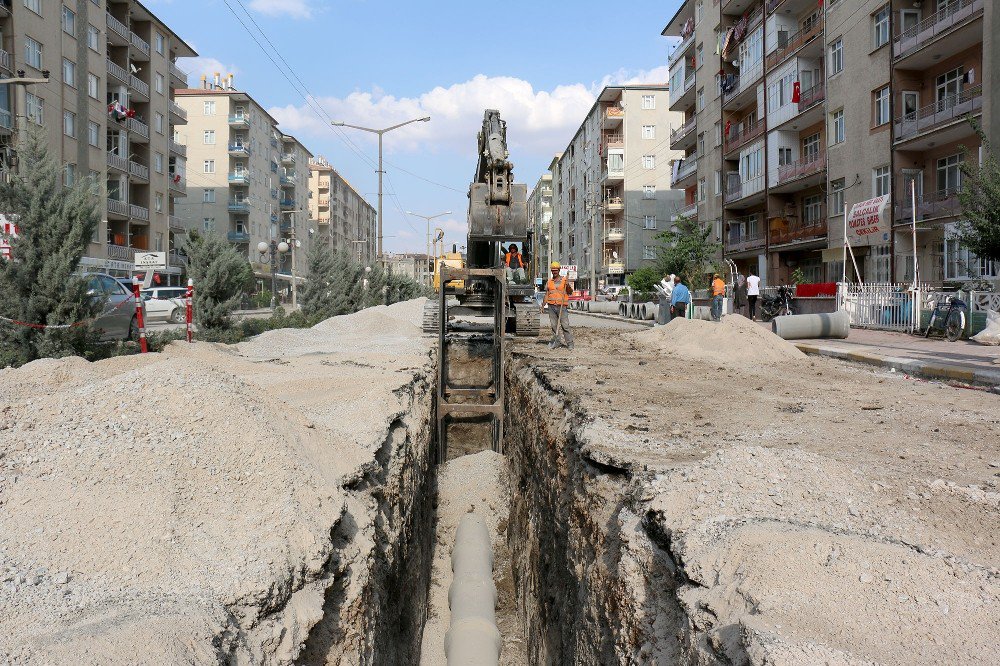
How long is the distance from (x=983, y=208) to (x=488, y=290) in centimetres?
1144

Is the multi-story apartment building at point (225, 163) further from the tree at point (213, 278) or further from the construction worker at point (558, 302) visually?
the construction worker at point (558, 302)

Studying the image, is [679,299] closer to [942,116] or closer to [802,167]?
[942,116]

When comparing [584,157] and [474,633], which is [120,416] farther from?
[584,157]

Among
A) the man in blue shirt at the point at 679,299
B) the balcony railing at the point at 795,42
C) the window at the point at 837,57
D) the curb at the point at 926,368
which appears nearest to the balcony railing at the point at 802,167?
the window at the point at 837,57

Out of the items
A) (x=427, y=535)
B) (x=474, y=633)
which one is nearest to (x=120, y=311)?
(x=427, y=535)

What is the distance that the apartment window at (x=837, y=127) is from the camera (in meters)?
28.2

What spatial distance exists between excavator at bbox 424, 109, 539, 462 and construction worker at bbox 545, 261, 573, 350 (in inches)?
35.8

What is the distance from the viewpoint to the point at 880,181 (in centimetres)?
2586

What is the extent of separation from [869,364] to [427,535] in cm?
829

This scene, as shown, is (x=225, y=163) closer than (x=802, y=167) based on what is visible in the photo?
No

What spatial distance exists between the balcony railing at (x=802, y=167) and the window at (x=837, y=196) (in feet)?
3.30

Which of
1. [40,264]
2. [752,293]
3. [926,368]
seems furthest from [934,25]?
[40,264]

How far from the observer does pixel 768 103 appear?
34219 millimetres

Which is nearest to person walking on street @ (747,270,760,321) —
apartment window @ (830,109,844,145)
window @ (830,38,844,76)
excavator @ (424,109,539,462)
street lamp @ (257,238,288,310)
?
apartment window @ (830,109,844,145)
